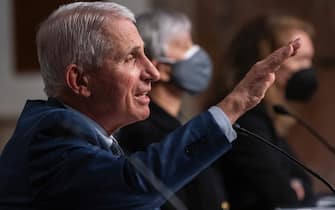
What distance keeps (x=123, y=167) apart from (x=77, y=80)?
25 cm

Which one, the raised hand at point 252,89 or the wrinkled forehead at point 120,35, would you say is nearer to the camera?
the raised hand at point 252,89

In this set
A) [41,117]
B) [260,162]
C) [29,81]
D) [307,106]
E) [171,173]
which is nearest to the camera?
[171,173]

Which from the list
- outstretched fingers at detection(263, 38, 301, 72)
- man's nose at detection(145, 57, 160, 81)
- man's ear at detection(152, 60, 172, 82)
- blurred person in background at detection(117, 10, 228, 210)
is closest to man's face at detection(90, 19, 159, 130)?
man's nose at detection(145, 57, 160, 81)

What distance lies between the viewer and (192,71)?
3.39m

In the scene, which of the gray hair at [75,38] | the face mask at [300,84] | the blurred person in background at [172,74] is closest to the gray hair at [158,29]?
the blurred person in background at [172,74]

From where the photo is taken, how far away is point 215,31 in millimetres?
5402

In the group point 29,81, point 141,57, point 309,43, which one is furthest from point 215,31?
point 141,57

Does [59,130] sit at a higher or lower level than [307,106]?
higher

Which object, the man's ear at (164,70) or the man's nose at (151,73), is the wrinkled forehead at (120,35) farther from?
the man's ear at (164,70)

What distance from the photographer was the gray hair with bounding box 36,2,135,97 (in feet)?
6.66

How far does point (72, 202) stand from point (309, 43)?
6.07 feet

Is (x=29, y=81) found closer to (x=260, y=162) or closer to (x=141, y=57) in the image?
(x=260, y=162)

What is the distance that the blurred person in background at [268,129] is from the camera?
3299mm

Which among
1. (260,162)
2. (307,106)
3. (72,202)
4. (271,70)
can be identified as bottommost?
(307,106)
